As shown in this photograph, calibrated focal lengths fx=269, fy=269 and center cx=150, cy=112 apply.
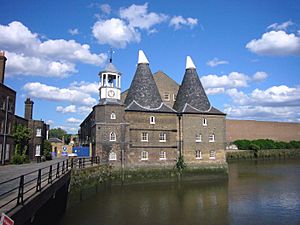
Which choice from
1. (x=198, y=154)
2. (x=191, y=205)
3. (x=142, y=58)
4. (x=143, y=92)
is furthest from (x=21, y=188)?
(x=142, y=58)

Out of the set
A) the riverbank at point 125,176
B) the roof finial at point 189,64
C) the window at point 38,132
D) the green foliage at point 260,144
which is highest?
the roof finial at point 189,64

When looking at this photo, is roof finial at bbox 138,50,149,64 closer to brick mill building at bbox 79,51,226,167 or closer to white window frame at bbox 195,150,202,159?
brick mill building at bbox 79,51,226,167

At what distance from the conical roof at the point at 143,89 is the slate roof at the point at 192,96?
9.89 ft

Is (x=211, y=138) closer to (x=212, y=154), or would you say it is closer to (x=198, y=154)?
(x=212, y=154)

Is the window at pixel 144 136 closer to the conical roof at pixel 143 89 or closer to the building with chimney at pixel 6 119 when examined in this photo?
the conical roof at pixel 143 89

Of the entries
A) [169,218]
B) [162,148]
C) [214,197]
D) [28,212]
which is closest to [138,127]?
[162,148]

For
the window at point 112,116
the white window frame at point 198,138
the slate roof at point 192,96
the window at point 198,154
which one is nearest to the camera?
the window at point 112,116

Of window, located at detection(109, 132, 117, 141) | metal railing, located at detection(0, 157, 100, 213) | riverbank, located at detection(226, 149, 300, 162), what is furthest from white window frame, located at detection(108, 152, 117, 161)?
riverbank, located at detection(226, 149, 300, 162)

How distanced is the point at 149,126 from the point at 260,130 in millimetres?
51566

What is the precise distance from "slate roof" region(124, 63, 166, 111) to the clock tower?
5.69ft

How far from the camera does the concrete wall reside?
6594cm

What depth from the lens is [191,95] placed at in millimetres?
30031

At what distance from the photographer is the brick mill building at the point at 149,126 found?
83.7 ft

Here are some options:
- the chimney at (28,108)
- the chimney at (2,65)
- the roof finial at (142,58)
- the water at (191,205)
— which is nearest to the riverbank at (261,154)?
the water at (191,205)
